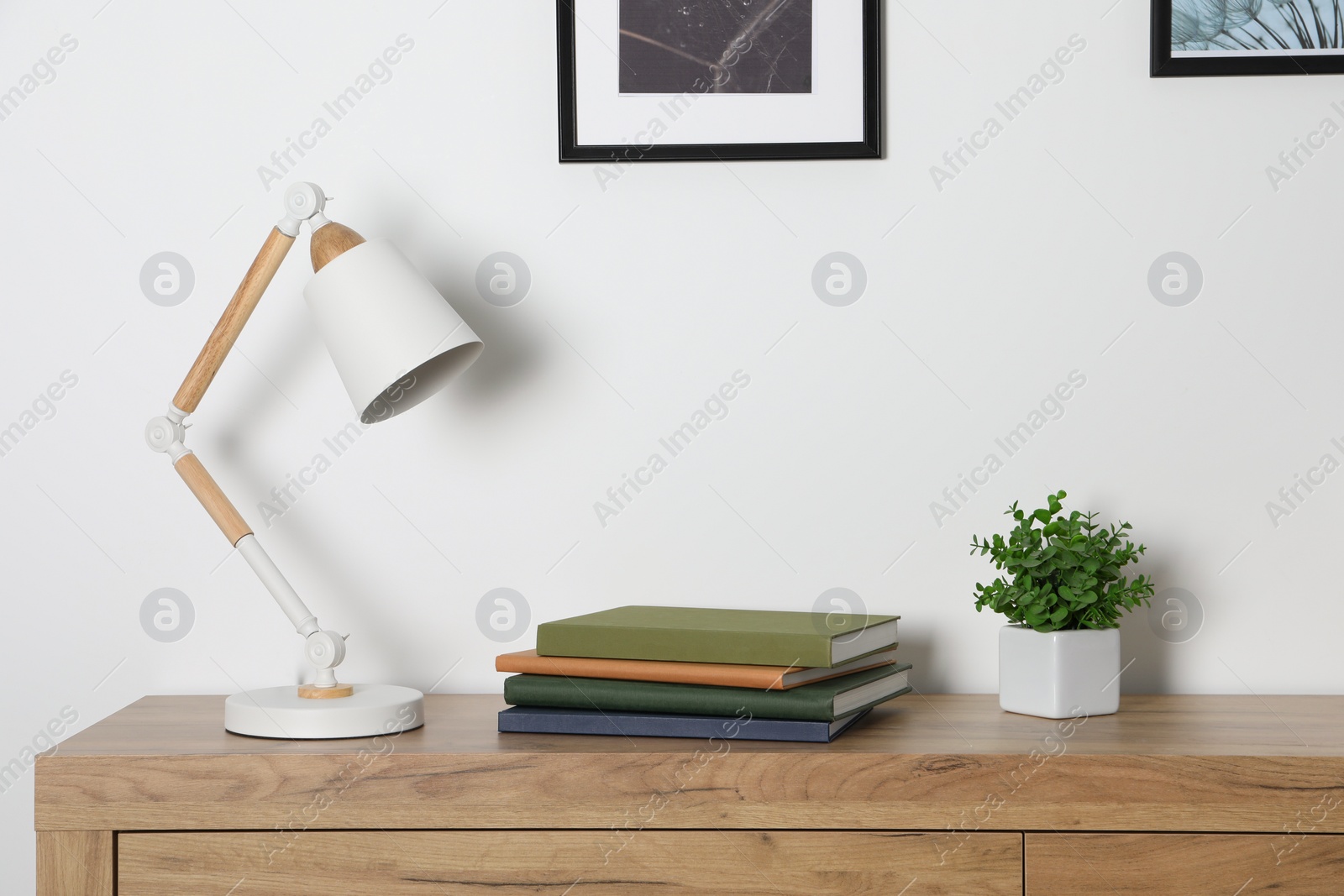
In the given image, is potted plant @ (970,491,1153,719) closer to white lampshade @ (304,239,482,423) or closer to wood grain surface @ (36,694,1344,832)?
wood grain surface @ (36,694,1344,832)

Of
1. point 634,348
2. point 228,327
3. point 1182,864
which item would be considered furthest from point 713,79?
point 1182,864

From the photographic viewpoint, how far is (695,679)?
3.28 feet

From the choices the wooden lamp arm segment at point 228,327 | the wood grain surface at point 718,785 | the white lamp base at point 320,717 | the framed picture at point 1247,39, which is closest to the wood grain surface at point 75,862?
the wood grain surface at point 718,785

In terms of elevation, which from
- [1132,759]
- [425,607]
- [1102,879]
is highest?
[425,607]

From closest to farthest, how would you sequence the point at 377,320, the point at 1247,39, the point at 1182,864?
1. the point at 1182,864
2. the point at 377,320
3. the point at 1247,39

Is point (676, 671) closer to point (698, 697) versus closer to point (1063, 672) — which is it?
point (698, 697)

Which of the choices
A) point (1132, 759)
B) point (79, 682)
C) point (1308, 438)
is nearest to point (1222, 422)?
point (1308, 438)

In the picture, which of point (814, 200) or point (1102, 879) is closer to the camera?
point (1102, 879)

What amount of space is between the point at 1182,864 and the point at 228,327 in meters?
1.16

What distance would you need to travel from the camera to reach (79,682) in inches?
52.2


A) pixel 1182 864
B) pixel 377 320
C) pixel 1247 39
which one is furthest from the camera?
pixel 1247 39

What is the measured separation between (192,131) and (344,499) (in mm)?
556

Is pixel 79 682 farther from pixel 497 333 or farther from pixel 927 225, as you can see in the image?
pixel 927 225

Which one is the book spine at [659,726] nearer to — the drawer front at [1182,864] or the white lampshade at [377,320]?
the drawer front at [1182,864]
